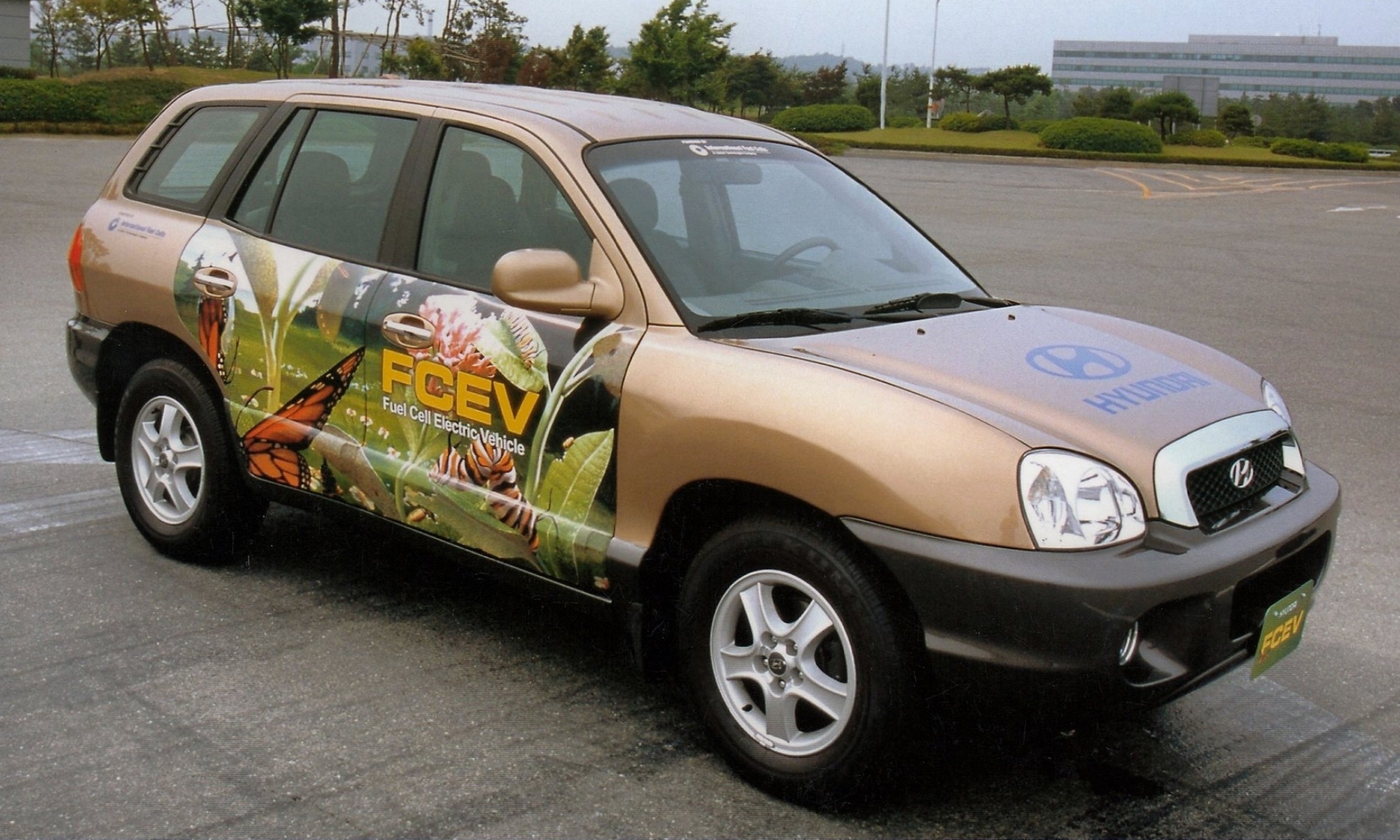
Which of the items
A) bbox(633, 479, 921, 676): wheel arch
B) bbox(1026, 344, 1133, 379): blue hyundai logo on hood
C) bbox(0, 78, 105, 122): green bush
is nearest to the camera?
bbox(633, 479, 921, 676): wheel arch

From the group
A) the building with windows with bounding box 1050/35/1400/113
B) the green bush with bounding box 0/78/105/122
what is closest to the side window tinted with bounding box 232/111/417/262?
the green bush with bounding box 0/78/105/122

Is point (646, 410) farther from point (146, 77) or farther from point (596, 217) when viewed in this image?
point (146, 77)

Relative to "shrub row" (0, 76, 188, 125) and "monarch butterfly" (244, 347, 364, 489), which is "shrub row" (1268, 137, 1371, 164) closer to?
"shrub row" (0, 76, 188, 125)

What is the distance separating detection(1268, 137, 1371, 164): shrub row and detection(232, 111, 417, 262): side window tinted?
48.4 m

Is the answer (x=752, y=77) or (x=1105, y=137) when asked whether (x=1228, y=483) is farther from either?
(x=752, y=77)

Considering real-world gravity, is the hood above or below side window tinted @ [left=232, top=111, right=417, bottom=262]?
below

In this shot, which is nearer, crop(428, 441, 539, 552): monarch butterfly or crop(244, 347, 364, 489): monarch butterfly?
crop(428, 441, 539, 552): monarch butterfly

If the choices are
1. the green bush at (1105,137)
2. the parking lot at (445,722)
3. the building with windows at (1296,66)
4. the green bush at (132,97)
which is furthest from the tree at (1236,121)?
the building with windows at (1296,66)

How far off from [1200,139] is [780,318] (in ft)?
172

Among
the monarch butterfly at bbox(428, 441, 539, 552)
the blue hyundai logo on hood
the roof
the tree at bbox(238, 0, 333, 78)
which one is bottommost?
the monarch butterfly at bbox(428, 441, 539, 552)

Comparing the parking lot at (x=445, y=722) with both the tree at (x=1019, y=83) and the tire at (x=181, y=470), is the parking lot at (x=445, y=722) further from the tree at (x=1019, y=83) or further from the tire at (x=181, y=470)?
the tree at (x=1019, y=83)

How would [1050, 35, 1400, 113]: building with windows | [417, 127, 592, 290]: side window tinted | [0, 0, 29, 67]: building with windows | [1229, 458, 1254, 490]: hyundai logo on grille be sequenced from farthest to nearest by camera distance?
[1050, 35, 1400, 113]: building with windows, [0, 0, 29, 67]: building with windows, [417, 127, 592, 290]: side window tinted, [1229, 458, 1254, 490]: hyundai logo on grille

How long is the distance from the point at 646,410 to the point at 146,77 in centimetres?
4655

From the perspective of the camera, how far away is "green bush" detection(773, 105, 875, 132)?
184 ft
